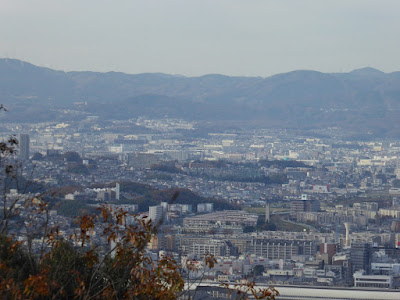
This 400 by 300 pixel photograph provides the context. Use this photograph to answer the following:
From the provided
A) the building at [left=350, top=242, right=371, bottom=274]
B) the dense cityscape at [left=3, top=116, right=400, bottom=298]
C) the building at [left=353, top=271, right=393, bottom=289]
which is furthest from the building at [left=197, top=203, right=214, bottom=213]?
the building at [left=353, top=271, right=393, bottom=289]

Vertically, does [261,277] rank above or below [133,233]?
below

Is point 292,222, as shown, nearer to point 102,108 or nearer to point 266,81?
point 102,108

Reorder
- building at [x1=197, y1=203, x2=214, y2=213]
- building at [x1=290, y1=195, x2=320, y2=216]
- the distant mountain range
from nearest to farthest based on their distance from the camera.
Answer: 1. building at [x1=197, y1=203, x2=214, y2=213]
2. building at [x1=290, y1=195, x2=320, y2=216]
3. the distant mountain range

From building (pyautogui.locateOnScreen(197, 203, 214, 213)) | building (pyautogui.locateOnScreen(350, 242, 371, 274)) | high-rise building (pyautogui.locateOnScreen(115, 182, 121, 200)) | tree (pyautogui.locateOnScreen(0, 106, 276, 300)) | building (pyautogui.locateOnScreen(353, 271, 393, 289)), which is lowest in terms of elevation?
building (pyautogui.locateOnScreen(197, 203, 214, 213))

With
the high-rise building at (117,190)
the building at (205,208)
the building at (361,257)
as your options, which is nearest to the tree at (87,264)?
the building at (361,257)

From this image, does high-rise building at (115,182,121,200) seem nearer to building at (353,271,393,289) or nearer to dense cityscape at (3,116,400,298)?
dense cityscape at (3,116,400,298)

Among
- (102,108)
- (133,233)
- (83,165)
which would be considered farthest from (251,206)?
(102,108)

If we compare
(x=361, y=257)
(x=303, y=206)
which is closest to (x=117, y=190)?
(x=303, y=206)

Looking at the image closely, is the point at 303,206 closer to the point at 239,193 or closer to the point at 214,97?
the point at 239,193
